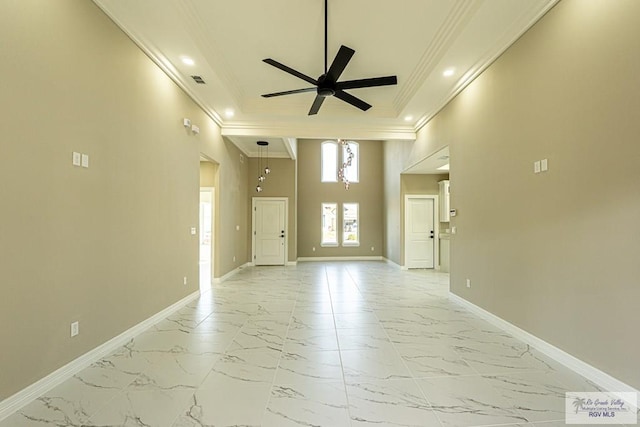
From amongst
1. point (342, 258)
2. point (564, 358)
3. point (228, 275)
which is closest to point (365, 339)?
point (564, 358)

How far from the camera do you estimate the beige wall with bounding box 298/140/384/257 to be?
397 inches

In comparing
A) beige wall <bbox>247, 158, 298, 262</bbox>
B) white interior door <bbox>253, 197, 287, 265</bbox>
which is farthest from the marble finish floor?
beige wall <bbox>247, 158, 298, 262</bbox>

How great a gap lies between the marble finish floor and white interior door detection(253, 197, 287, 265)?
4.38m

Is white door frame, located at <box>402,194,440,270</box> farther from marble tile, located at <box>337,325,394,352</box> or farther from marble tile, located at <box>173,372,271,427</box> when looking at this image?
marble tile, located at <box>173,372,271,427</box>

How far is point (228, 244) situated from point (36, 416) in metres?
4.79

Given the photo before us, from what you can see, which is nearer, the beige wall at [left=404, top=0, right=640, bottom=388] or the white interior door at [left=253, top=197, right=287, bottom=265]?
the beige wall at [left=404, top=0, right=640, bottom=388]

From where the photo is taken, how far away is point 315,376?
7.75 ft

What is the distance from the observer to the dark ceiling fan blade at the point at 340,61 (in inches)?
112

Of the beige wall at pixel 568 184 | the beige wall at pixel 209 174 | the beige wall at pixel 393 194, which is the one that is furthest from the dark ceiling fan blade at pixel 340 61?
the beige wall at pixel 393 194

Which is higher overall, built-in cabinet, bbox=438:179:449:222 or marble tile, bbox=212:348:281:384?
built-in cabinet, bbox=438:179:449:222

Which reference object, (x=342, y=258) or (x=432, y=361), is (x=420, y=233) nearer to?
(x=342, y=258)

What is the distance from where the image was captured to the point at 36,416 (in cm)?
185

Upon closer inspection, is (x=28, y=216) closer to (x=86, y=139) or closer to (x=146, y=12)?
(x=86, y=139)

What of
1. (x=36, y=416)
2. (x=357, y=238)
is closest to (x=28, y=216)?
(x=36, y=416)
